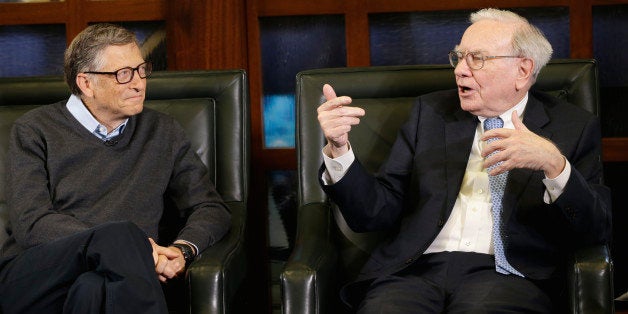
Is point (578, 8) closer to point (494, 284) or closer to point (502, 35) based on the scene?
point (502, 35)

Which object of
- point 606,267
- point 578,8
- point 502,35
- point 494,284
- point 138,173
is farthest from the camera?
point 578,8

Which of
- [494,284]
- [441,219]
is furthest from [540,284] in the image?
[441,219]

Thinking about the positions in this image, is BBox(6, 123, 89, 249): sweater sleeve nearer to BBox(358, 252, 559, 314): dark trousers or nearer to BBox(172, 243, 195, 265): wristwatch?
BBox(172, 243, 195, 265): wristwatch

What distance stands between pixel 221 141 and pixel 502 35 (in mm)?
912

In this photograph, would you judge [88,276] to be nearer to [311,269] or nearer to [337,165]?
[311,269]

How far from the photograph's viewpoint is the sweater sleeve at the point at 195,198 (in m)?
2.65

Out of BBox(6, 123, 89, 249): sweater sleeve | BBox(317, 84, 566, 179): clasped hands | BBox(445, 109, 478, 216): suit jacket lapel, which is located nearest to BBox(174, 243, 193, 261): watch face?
BBox(6, 123, 89, 249): sweater sleeve

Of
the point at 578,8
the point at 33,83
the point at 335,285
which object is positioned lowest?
the point at 335,285

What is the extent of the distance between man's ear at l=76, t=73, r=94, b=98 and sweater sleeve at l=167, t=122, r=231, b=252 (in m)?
0.27

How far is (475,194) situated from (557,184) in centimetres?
31

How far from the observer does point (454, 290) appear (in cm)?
248

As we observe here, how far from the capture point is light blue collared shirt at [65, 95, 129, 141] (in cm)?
282

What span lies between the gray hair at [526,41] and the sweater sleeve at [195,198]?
0.90m

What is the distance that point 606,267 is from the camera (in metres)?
2.25
